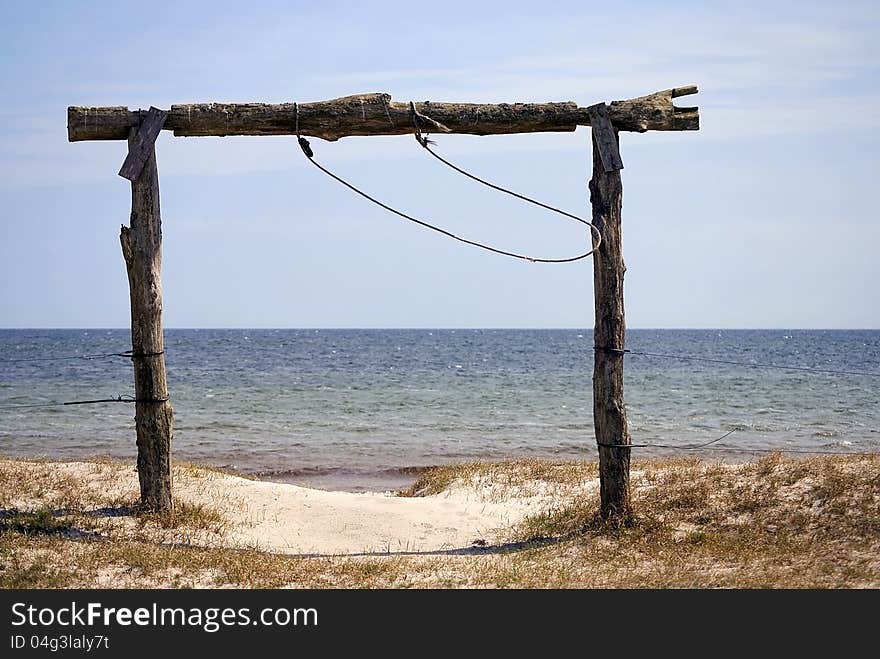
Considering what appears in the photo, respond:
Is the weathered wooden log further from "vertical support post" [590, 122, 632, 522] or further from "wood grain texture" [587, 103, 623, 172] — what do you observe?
"vertical support post" [590, 122, 632, 522]

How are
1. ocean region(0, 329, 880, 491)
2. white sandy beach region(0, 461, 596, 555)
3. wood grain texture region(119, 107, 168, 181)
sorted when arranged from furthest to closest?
ocean region(0, 329, 880, 491)
white sandy beach region(0, 461, 596, 555)
wood grain texture region(119, 107, 168, 181)

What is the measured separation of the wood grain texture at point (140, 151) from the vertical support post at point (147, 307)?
0.04ft

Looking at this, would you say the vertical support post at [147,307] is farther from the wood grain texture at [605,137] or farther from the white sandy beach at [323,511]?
the wood grain texture at [605,137]

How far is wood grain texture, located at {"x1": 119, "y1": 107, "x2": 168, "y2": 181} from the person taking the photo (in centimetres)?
900

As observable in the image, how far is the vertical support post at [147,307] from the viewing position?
9.09 metres

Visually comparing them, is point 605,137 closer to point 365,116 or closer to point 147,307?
point 365,116

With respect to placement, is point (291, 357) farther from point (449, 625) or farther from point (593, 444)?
point (449, 625)

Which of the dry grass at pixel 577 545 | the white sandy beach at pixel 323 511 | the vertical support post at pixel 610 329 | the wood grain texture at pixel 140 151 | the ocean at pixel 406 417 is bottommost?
the ocean at pixel 406 417

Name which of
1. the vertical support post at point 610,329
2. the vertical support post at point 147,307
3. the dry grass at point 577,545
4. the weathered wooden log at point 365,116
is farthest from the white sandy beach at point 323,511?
the weathered wooden log at point 365,116

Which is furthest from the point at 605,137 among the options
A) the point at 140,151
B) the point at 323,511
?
the point at 323,511

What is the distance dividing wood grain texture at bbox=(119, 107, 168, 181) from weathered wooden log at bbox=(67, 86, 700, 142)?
0.54 ft

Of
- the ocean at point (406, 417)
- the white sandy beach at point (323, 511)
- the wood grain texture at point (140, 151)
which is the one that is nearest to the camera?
the wood grain texture at point (140, 151)

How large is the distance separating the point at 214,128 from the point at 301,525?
15.2ft

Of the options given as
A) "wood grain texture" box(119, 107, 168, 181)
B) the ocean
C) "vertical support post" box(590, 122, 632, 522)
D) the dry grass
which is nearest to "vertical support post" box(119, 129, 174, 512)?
"wood grain texture" box(119, 107, 168, 181)
